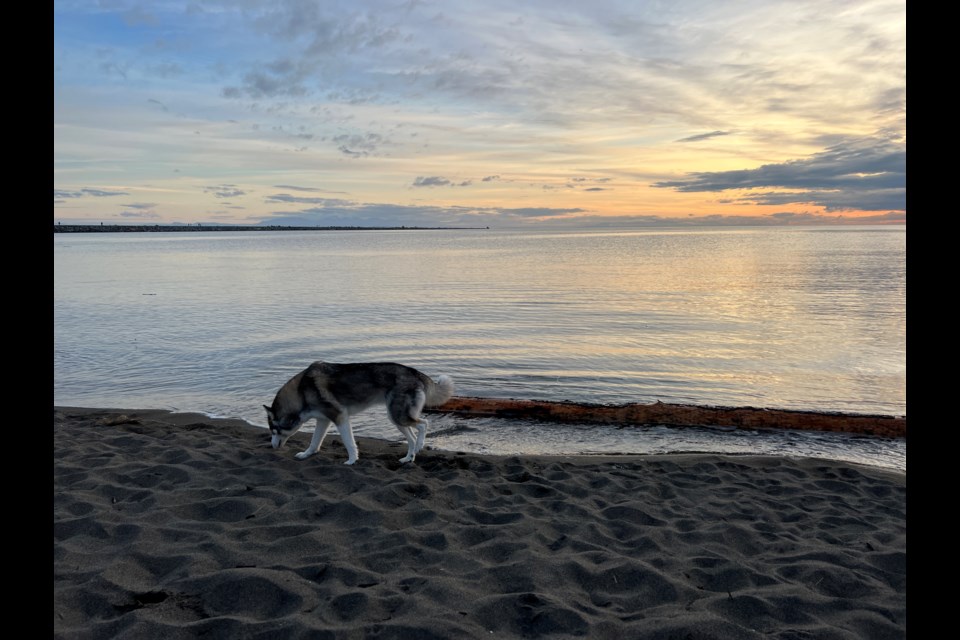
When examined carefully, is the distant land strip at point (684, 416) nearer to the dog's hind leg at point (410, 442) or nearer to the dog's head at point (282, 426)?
the dog's hind leg at point (410, 442)

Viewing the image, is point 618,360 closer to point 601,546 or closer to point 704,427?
point 704,427

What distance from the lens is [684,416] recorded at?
11.7 meters

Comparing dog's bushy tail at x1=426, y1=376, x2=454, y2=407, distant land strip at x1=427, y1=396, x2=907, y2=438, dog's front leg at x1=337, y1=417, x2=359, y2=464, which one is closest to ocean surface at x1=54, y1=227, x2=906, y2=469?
distant land strip at x1=427, y1=396, x2=907, y2=438

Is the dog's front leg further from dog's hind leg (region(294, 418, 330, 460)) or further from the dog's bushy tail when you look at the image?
the dog's bushy tail

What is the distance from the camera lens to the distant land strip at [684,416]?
36.9 feet

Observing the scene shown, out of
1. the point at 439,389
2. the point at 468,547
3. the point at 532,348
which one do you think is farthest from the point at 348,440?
the point at 532,348

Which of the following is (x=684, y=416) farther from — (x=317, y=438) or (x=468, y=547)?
(x=468, y=547)

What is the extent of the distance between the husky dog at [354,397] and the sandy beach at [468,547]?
423mm

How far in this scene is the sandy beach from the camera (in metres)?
4.52

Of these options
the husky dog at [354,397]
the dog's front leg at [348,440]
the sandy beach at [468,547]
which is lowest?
the sandy beach at [468,547]

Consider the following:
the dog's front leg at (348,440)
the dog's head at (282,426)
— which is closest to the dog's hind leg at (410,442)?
the dog's front leg at (348,440)

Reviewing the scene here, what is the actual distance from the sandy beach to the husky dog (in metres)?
0.42

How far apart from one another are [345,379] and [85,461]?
3607mm

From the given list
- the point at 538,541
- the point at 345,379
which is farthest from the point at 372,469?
the point at 538,541
